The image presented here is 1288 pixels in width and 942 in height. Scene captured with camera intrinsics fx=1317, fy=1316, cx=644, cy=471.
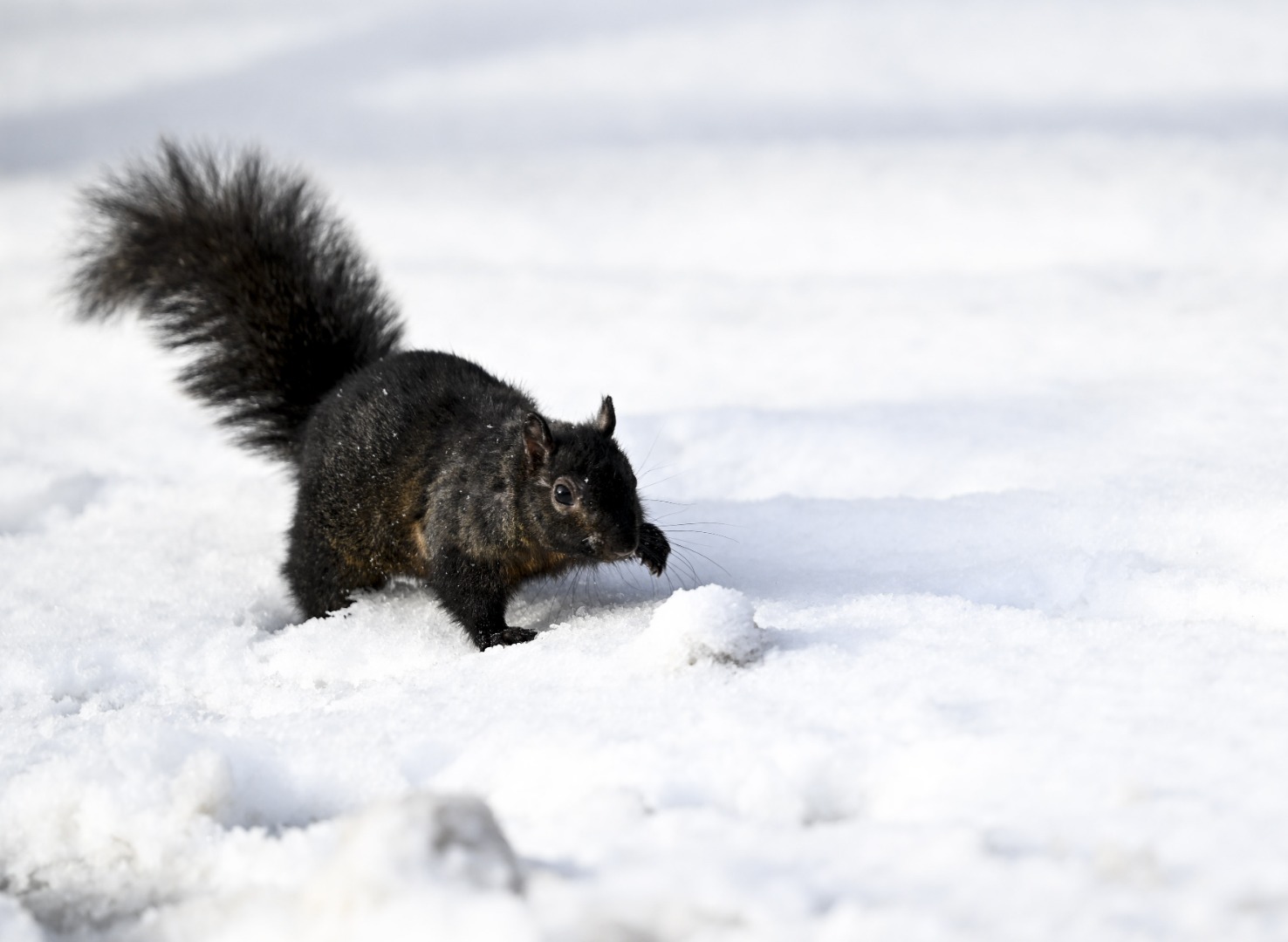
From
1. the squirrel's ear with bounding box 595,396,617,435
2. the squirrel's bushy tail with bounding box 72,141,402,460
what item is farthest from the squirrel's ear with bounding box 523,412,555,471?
the squirrel's bushy tail with bounding box 72,141,402,460

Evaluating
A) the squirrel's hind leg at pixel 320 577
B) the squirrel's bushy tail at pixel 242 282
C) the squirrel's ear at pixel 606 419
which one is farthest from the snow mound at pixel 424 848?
the squirrel's bushy tail at pixel 242 282

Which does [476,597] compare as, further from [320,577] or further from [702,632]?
[702,632]

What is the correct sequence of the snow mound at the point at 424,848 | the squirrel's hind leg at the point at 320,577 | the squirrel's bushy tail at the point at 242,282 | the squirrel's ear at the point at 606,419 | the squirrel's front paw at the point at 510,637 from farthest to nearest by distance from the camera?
1. the squirrel's bushy tail at the point at 242,282
2. the squirrel's hind leg at the point at 320,577
3. the squirrel's ear at the point at 606,419
4. the squirrel's front paw at the point at 510,637
5. the snow mound at the point at 424,848

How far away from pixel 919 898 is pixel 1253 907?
0.31 m

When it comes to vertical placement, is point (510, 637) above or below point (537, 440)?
below

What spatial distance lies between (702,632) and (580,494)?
2.11ft

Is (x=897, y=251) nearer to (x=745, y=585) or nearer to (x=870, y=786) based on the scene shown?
(x=745, y=585)

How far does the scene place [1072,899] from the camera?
4.09 ft

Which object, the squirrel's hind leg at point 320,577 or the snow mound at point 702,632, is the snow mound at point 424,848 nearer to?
the snow mound at point 702,632

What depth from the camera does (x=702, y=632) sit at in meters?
1.93

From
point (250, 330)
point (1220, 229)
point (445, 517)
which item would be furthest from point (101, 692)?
point (1220, 229)

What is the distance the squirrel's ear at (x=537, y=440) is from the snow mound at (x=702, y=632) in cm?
68

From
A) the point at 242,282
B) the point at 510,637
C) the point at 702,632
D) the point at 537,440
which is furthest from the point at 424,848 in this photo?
the point at 242,282

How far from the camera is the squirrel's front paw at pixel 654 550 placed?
2689 millimetres
